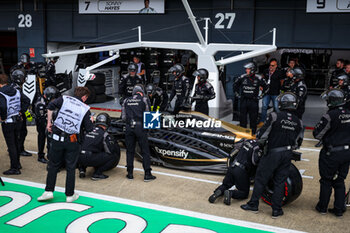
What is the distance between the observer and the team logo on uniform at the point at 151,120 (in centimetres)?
740

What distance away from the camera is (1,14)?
697 inches

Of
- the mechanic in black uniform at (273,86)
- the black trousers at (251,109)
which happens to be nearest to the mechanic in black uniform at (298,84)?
the black trousers at (251,109)

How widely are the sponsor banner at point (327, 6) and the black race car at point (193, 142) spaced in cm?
602

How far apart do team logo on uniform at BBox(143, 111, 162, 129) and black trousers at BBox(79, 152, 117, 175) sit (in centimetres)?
92

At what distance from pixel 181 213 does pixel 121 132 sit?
11.8 feet

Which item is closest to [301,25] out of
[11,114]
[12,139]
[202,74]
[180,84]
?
[202,74]

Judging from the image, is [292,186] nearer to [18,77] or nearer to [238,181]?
[238,181]

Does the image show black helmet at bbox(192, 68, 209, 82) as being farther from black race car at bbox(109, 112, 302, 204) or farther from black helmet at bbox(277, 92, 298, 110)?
black helmet at bbox(277, 92, 298, 110)

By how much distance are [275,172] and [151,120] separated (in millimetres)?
2535

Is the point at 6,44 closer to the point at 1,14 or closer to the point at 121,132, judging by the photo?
the point at 1,14

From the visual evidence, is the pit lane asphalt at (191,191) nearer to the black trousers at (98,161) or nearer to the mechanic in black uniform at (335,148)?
the black trousers at (98,161)

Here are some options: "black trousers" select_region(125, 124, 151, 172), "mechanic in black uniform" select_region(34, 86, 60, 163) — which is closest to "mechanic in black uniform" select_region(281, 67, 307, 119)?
"black trousers" select_region(125, 124, 151, 172)

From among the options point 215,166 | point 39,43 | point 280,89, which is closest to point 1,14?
point 39,43

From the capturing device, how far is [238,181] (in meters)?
6.43
